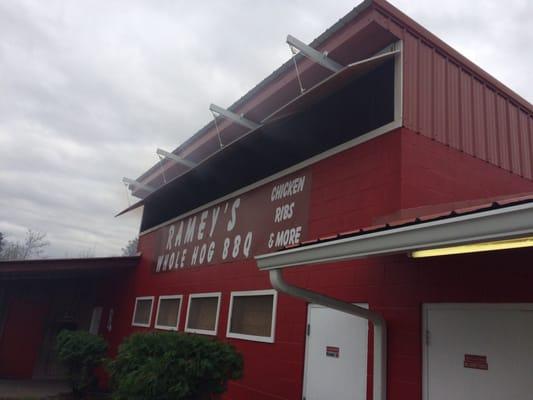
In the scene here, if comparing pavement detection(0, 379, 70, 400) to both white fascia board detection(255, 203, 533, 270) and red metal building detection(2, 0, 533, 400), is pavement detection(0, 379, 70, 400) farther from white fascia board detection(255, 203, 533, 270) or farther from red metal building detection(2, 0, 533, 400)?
white fascia board detection(255, 203, 533, 270)

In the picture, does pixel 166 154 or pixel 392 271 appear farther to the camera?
pixel 166 154

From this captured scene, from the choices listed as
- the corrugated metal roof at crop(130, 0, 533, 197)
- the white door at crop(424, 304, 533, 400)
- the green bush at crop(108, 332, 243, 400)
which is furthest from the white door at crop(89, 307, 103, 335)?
the white door at crop(424, 304, 533, 400)

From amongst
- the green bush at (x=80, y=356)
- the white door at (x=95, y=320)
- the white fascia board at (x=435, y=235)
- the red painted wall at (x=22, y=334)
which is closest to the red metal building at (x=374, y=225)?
the white fascia board at (x=435, y=235)

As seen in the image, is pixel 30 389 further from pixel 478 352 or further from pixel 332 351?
pixel 478 352

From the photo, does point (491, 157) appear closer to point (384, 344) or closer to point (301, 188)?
point (301, 188)

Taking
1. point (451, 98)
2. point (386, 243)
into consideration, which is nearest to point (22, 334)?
point (451, 98)

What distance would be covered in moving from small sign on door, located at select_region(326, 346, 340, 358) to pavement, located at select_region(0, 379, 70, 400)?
28.7 ft

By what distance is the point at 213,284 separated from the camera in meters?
9.21

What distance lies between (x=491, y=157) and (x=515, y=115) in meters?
1.36

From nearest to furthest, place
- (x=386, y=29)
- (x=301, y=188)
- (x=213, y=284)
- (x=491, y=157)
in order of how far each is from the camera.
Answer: (x=386, y=29) → (x=491, y=157) → (x=301, y=188) → (x=213, y=284)

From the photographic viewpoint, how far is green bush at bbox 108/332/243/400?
5137 mm

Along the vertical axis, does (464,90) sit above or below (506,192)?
above

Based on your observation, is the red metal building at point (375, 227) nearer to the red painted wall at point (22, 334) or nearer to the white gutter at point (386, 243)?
the white gutter at point (386, 243)

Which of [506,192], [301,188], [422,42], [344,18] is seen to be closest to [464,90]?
[422,42]
